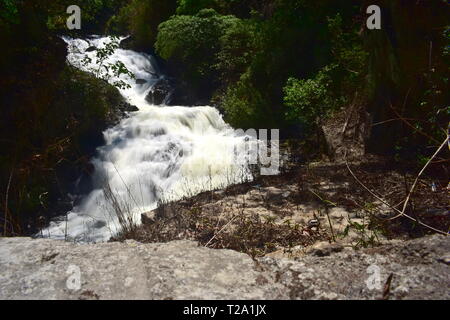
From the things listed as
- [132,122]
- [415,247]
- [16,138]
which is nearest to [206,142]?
[132,122]

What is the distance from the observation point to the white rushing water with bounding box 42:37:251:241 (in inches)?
305

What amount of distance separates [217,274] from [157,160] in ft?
27.2

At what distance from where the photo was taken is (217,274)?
1.64 meters

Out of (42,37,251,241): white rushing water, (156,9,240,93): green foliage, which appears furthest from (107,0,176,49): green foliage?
(42,37,251,241): white rushing water

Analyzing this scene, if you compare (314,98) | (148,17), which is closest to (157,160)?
(314,98)

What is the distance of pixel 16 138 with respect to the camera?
7.88 m

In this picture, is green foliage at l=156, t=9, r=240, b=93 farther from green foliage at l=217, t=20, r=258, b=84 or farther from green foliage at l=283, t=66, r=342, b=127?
green foliage at l=283, t=66, r=342, b=127

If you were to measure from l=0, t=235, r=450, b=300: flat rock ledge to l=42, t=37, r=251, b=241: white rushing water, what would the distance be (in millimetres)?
5047

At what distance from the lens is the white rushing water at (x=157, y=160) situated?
7746 millimetres

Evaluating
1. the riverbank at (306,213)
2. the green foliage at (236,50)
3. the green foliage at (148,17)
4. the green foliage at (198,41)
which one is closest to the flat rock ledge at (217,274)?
the riverbank at (306,213)

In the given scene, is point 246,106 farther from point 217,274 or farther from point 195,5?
point 217,274

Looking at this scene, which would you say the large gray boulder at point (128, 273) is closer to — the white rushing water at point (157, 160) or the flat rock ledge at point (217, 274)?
the flat rock ledge at point (217, 274)

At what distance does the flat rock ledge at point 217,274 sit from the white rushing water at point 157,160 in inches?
199
